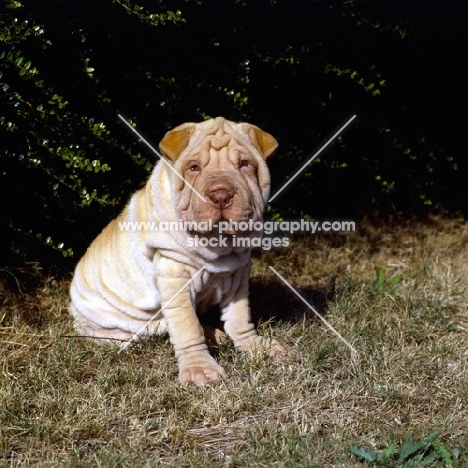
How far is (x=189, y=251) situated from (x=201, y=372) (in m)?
0.55

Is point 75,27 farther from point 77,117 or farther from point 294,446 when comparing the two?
point 294,446

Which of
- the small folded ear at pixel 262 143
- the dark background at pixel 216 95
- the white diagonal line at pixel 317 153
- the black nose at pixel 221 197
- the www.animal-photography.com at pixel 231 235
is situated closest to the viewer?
the www.animal-photography.com at pixel 231 235

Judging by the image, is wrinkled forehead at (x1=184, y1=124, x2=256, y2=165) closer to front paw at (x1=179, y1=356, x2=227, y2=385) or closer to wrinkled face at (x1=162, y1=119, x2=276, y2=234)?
wrinkled face at (x1=162, y1=119, x2=276, y2=234)

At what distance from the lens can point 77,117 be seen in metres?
4.33

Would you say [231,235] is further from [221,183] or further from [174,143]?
[174,143]

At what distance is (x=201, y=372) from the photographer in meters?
3.63

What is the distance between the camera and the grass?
3.11 meters

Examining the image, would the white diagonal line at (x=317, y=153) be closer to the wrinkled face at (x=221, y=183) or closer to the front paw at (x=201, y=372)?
the wrinkled face at (x=221, y=183)

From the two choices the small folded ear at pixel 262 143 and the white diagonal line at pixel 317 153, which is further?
the white diagonal line at pixel 317 153

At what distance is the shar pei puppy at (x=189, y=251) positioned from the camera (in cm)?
354

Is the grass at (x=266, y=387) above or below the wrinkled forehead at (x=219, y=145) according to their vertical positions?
below

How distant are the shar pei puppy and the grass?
0.47 ft

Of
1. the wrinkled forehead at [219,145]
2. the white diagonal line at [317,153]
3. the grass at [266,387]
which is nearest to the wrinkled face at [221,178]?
the wrinkled forehead at [219,145]

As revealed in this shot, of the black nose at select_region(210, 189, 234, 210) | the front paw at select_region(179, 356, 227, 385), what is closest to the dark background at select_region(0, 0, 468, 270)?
the black nose at select_region(210, 189, 234, 210)
